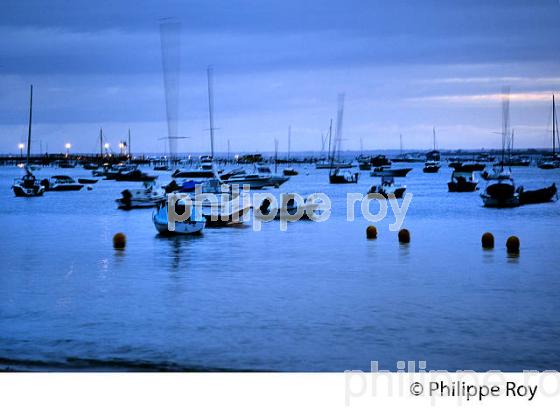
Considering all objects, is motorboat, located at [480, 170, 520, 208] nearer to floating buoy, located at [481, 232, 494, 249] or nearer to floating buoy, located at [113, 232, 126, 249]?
floating buoy, located at [481, 232, 494, 249]

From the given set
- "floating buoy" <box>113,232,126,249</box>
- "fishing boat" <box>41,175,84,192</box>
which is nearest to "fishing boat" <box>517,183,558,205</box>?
"floating buoy" <box>113,232,126,249</box>

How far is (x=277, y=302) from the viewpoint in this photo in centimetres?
915

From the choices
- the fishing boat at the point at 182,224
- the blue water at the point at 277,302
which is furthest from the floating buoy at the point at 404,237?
the fishing boat at the point at 182,224

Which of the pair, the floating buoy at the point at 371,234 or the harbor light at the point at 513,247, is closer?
the harbor light at the point at 513,247

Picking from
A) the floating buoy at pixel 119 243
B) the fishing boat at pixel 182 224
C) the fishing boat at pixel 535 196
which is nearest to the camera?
the floating buoy at pixel 119 243

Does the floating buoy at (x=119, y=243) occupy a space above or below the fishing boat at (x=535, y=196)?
above

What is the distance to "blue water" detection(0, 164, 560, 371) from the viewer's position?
22.3 feet

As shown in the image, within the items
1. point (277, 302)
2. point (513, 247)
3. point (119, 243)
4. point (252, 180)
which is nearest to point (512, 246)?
point (513, 247)

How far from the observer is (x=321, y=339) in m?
7.34


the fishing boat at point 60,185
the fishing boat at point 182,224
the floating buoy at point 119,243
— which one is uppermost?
the fishing boat at point 182,224

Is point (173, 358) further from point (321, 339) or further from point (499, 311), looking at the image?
point (499, 311)

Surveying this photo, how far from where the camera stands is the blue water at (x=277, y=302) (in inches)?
268

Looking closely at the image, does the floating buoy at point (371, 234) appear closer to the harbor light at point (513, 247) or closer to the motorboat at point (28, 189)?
the harbor light at point (513, 247)

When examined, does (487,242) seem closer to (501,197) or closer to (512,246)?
(512,246)
